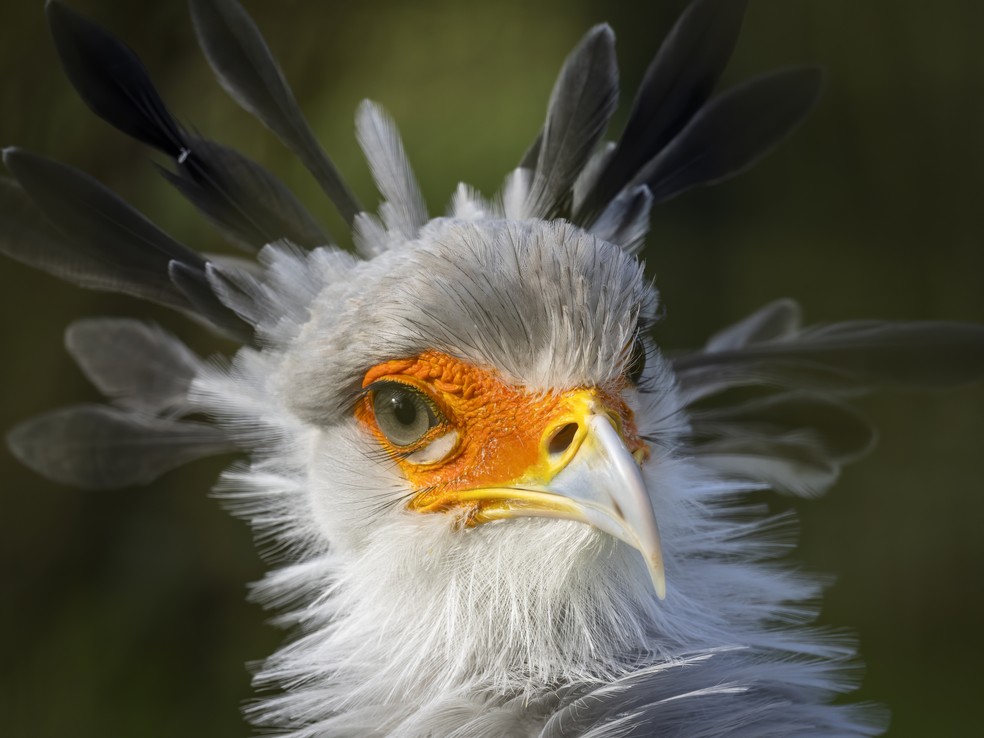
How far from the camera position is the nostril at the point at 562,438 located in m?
0.84

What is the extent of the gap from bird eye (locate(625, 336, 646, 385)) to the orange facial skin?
26 mm

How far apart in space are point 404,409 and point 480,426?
8 centimetres

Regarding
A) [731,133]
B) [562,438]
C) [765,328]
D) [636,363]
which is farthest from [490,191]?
[562,438]

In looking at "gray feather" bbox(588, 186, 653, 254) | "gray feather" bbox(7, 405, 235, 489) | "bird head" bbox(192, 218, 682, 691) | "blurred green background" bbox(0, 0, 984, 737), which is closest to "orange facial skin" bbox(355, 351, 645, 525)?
"bird head" bbox(192, 218, 682, 691)

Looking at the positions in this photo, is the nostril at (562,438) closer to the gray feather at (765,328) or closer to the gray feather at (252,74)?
the gray feather at (252,74)

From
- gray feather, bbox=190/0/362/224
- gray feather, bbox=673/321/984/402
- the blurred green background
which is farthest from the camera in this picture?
the blurred green background

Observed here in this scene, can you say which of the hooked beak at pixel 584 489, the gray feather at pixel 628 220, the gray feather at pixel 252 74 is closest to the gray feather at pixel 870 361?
the gray feather at pixel 628 220

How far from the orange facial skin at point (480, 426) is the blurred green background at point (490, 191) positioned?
3.81ft

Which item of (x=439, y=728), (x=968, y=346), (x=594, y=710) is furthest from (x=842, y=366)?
(x=439, y=728)

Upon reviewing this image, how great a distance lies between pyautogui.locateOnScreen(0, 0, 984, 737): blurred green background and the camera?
2.03m

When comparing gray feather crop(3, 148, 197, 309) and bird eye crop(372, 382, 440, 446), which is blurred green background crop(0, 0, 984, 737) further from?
bird eye crop(372, 382, 440, 446)

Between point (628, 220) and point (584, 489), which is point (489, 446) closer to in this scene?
point (584, 489)

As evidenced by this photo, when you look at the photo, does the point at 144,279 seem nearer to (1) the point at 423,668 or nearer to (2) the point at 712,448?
(1) the point at 423,668

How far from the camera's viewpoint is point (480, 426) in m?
0.88
